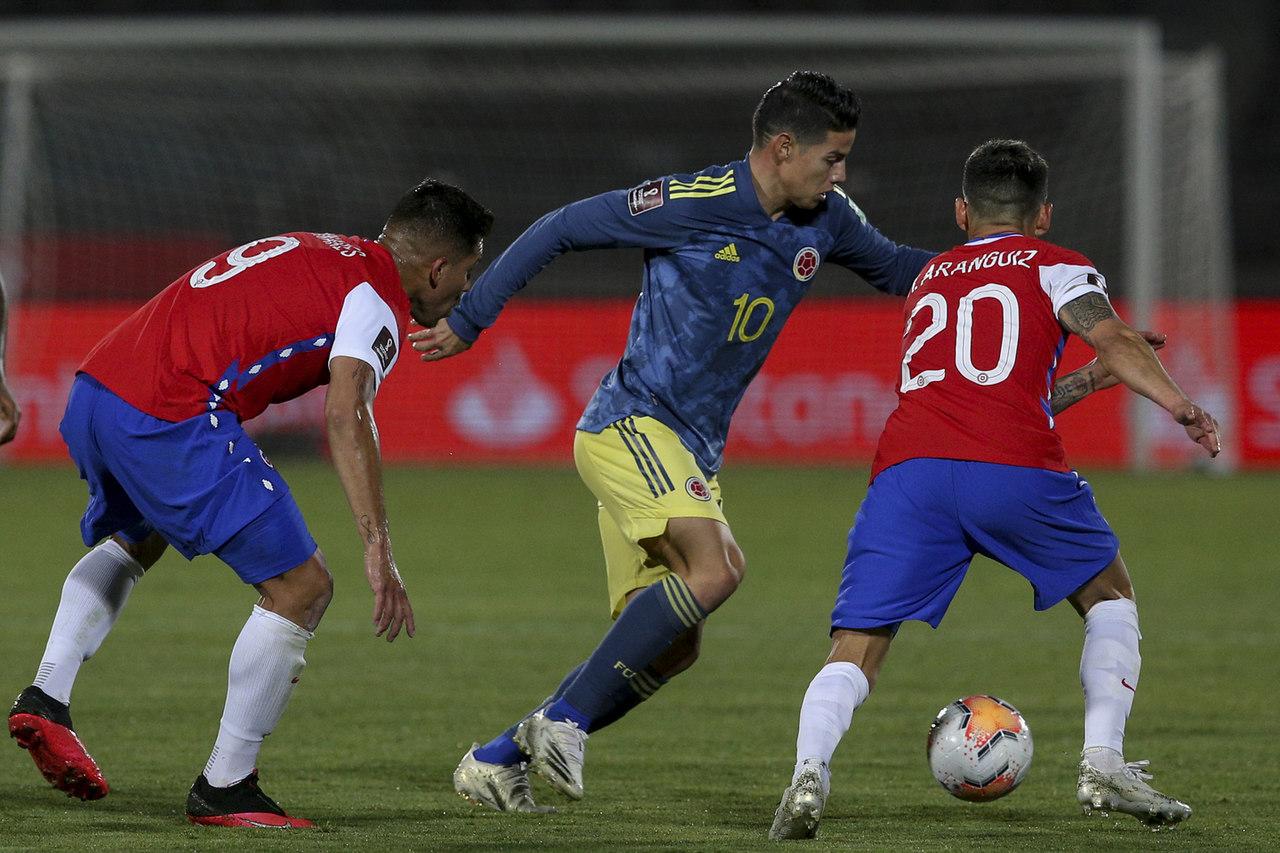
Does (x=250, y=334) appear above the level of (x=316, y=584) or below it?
above

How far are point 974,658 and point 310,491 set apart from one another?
10.1 meters

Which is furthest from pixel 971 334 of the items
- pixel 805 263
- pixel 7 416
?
pixel 7 416

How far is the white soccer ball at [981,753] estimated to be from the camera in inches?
193

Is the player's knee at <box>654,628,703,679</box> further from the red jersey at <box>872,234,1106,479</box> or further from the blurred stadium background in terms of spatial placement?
the blurred stadium background

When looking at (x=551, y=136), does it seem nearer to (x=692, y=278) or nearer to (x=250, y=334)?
(x=692, y=278)

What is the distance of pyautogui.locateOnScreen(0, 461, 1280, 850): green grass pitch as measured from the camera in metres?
4.87

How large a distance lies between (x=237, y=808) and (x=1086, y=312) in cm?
254

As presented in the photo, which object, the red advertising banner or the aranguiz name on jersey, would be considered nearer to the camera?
the aranguiz name on jersey

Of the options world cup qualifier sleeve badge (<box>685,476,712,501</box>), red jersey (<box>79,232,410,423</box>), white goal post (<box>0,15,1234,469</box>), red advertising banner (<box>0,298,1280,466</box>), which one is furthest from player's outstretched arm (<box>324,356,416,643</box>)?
red advertising banner (<box>0,298,1280,466</box>)

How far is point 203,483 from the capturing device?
4898mm

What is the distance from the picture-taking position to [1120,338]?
186 inches

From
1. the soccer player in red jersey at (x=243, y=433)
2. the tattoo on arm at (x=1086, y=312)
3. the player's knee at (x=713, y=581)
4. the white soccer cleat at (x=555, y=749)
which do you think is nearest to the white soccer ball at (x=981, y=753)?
the player's knee at (x=713, y=581)

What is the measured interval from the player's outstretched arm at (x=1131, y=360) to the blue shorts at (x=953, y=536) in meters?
0.33

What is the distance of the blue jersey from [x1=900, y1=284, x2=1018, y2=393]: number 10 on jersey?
636 mm
